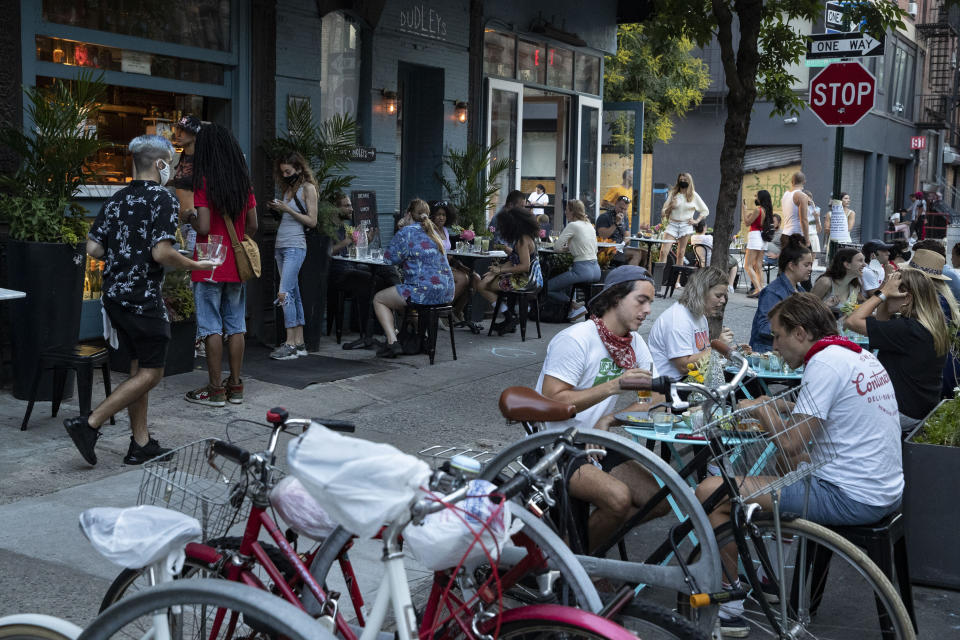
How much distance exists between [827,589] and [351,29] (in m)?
8.63

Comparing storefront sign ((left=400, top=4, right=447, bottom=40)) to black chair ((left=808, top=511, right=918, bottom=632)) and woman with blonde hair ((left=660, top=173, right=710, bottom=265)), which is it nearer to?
woman with blonde hair ((left=660, top=173, right=710, bottom=265))

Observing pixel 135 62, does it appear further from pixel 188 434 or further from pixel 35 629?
pixel 35 629

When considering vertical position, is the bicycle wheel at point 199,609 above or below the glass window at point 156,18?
below

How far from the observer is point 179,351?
860 centimetres

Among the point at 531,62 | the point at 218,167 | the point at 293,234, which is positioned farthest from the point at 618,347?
the point at 531,62

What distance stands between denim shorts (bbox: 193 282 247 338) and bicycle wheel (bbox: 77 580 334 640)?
5175 millimetres

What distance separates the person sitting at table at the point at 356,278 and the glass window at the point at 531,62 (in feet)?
15.9

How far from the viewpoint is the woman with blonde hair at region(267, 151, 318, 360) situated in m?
9.59

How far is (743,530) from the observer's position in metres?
3.87

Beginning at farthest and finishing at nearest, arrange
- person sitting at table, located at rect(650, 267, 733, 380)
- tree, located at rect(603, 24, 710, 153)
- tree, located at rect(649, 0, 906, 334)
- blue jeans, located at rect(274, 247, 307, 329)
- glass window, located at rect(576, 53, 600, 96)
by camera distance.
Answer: tree, located at rect(603, 24, 710, 153), glass window, located at rect(576, 53, 600, 96), blue jeans, located at rect(274, 247, 307, 329), tree, located at rect(649, 0, 906, 334), person sitting at table, located at rect(650, 267, 733, 380)

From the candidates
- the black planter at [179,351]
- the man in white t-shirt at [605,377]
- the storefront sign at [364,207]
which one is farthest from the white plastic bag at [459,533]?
the storefront sign at [364,207]

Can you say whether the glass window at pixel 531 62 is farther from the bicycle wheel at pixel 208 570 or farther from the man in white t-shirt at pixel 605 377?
the bicycle wheel at pixel 208 570

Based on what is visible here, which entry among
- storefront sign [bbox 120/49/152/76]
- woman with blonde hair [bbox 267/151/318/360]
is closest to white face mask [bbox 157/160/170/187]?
storefront sign [bbox 120/49/152/76]

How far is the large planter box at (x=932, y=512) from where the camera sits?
4.98m
